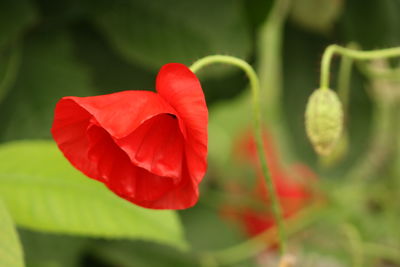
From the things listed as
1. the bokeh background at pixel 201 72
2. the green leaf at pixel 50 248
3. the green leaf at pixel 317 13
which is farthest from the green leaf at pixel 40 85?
the green leaf at pixel 317 13

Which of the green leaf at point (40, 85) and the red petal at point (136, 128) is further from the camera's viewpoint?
the green leaf at point (40, 85)

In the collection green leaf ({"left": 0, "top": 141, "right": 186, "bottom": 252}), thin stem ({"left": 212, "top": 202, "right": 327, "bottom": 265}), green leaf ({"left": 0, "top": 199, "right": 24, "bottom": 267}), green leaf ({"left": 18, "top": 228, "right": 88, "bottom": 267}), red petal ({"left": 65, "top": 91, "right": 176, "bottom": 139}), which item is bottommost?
thin stem ({"left": 212, "top": 202, "right": 327, "bottom": 265})

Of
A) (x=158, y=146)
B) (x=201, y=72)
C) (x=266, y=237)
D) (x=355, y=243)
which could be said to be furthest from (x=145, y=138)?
(x=266, y=237)

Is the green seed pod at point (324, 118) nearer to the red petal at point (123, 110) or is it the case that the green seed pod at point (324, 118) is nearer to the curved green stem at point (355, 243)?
the red petal at point (123, 110)

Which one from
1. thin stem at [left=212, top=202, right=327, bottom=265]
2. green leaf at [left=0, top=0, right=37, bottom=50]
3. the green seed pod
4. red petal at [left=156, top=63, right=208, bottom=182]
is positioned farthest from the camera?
thin stem at [left=212, top=202, right=327, bottom=265]

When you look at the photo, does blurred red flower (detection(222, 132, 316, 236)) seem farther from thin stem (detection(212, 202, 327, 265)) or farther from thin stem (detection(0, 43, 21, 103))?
thin stem (detection(0, 43, 21, 103))

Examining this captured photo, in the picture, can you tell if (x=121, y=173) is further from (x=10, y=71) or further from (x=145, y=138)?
(x=10, y=71)

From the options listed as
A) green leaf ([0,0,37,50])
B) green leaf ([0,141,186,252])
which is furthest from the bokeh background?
green leaf ([0,141,186,252])

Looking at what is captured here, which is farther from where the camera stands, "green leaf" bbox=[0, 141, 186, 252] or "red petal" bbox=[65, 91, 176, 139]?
"green leaf" bbox=[0, 141, 186, 252]

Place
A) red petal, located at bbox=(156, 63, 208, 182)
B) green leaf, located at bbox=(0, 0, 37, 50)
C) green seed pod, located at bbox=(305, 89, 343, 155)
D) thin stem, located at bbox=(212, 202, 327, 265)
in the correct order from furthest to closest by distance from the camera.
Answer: thin stem, located at bbox=(212, 202, 327, 265) < green leaf, located at bbox=(0, 0, 37, 50) < green seed pod, located at bbox=(305, 89, 343, 155) < red petal, located at bbox=(156, 63, 208, 182)
